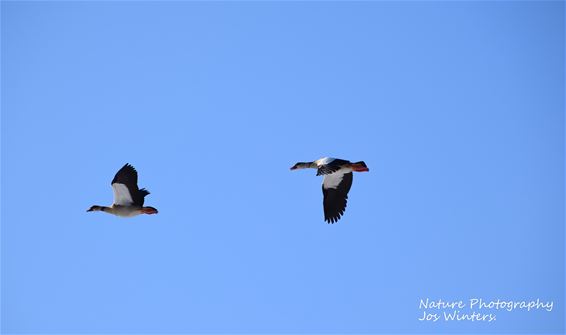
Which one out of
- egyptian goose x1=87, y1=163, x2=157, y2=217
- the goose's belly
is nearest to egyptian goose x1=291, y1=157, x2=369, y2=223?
egyptian goose x1=87, y1=163, x2=157, y2=217

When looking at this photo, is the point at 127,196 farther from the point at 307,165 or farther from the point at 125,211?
the point at 307,165

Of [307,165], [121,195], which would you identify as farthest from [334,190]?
[121,195]

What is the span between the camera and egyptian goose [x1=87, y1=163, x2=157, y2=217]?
20562 mm

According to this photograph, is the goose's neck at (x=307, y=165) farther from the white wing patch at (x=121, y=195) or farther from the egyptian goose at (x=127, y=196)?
the white wing patch at (x=121, y=195)

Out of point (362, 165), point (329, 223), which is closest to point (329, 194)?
point (329, 223)

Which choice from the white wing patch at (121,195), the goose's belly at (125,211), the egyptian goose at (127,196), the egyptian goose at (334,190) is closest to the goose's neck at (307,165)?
the egyptian goose at (334,190)

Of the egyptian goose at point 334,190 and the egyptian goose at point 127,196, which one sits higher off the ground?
the egyptian goose at point 334,190

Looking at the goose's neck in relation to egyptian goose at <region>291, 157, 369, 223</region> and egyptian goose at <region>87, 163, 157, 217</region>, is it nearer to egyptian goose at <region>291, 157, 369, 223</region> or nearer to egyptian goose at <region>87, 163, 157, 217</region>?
egyptian goose at <region>291, 157, 369, 223</region>

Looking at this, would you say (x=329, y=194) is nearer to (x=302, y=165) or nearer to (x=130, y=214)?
(x=302, y=165)

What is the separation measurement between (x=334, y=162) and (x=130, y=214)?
19.0 ft

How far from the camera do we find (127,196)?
21.0 metres

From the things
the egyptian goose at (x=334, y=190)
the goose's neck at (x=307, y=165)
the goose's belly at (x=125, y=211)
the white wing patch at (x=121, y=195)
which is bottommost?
the goose's belly at (x=125, y=211)

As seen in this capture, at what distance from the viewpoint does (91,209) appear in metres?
21.3

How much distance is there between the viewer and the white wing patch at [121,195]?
20719mm
